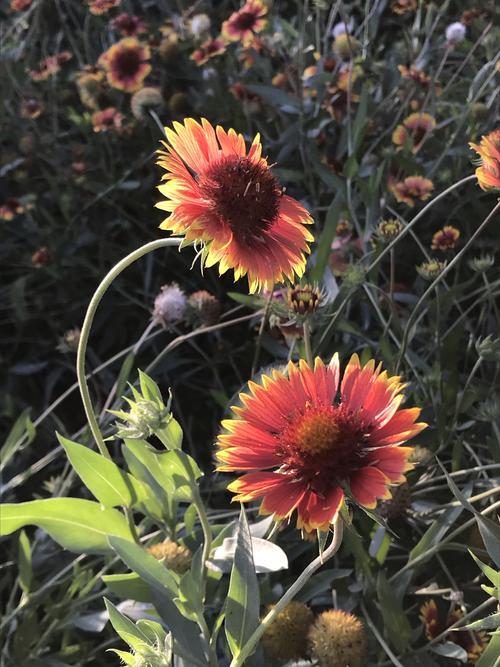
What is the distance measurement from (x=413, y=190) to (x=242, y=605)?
0.80 metres

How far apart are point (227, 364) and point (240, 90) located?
0.58 m

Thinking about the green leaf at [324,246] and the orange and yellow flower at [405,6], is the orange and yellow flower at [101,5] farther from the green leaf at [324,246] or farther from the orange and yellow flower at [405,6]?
the green leaf at [324,246]

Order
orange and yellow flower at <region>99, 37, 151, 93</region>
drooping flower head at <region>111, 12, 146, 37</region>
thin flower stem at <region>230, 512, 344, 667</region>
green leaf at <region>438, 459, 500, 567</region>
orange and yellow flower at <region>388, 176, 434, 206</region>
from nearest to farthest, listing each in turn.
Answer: thin flower stem at <region>230, 512, 344, 667</region>
green leaf at <region>438, 459, 500, 567</region>
orange and yellow flower at <region>388, 176, 434, 206</region>
orange and yellow flower at <region>99, 37, 151, 93</region>
drooping flower head at <region>111, 12, 146, 37</region>

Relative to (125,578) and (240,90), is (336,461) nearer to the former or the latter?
(125,578)

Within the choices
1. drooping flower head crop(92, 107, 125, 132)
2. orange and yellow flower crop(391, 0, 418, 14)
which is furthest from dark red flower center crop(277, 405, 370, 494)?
orange and yellow flower crop(391, 0, 418, 14)

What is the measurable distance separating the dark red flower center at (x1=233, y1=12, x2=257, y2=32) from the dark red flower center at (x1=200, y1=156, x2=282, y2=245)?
0.98m

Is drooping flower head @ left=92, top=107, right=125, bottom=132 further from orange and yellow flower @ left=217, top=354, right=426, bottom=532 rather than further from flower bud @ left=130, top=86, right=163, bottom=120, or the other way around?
orange and yellow flower @ left=217, top=354, right=426, bottom=532

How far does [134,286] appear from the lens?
4.79 feet

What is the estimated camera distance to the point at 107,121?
60.6 inches

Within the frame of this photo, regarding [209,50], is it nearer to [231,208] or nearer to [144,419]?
[231,208]

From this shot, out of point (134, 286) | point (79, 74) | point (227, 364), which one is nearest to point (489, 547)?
point (227, 364)

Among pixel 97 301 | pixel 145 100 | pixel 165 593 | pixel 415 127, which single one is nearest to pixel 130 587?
pixel 165 593

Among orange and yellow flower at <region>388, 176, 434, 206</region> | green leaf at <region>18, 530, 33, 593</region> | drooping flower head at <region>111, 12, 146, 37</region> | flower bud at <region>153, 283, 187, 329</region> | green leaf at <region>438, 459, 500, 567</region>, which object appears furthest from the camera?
drooping flower head at <region>111, 12, 146, 37</region>

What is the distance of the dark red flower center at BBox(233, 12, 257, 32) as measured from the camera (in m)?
1.50
